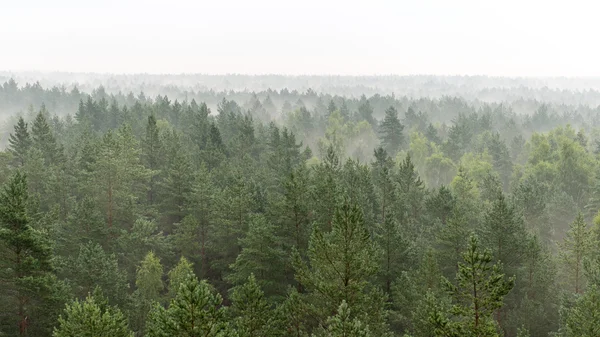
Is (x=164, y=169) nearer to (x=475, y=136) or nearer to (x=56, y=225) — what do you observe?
(x=56, y=225)

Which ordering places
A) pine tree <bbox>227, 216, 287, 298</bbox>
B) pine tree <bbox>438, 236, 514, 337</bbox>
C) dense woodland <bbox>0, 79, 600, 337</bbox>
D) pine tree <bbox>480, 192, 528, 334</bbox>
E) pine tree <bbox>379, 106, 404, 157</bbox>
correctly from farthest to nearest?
pine tree <bbox>379, 106, 404, 157</bbox>
pine tree <bbox>480, 192, 528, 334</bbox>
pine tree <bbox>227, 216, 287, 298</bbox>
dense woodland <bbox>0, 79, 600, 337</bbox>
pine tree <bbox>438, 236, 514, 337</bbox>

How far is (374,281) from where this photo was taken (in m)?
32.2

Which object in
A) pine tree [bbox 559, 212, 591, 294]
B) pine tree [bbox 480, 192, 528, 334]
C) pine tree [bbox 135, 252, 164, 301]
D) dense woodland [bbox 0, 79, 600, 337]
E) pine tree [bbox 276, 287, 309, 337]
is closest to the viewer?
dense woodland [bbox 0, 79, 600, 337]

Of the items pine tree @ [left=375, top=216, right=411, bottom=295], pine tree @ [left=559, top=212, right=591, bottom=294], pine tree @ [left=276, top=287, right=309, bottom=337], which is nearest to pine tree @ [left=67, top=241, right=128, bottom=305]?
pine tree @ [left=276, top=287, right=309, bottom=337]

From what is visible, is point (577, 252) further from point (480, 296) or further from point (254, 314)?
point (254, 314)

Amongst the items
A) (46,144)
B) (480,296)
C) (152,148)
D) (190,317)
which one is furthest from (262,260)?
(46,144)

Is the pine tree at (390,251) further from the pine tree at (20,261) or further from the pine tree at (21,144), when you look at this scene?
the pine tree at (21,144)

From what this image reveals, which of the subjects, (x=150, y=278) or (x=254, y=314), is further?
(x=150, y=278)

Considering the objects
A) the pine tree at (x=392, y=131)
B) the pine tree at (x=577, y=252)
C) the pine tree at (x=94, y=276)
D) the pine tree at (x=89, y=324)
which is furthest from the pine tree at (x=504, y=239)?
the pine tree at (x=392, y=131)

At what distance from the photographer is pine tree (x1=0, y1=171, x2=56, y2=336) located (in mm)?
20844

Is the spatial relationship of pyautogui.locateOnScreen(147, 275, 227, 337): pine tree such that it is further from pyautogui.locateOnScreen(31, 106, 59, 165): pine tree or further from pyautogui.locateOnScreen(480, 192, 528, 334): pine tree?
pyautogui.locateOnScreen(31, 106, 59, 165): pine tree

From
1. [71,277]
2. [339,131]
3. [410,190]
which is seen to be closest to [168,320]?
[71,277]

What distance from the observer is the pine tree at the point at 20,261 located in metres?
20.8

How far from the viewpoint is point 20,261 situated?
21531 millimetres
